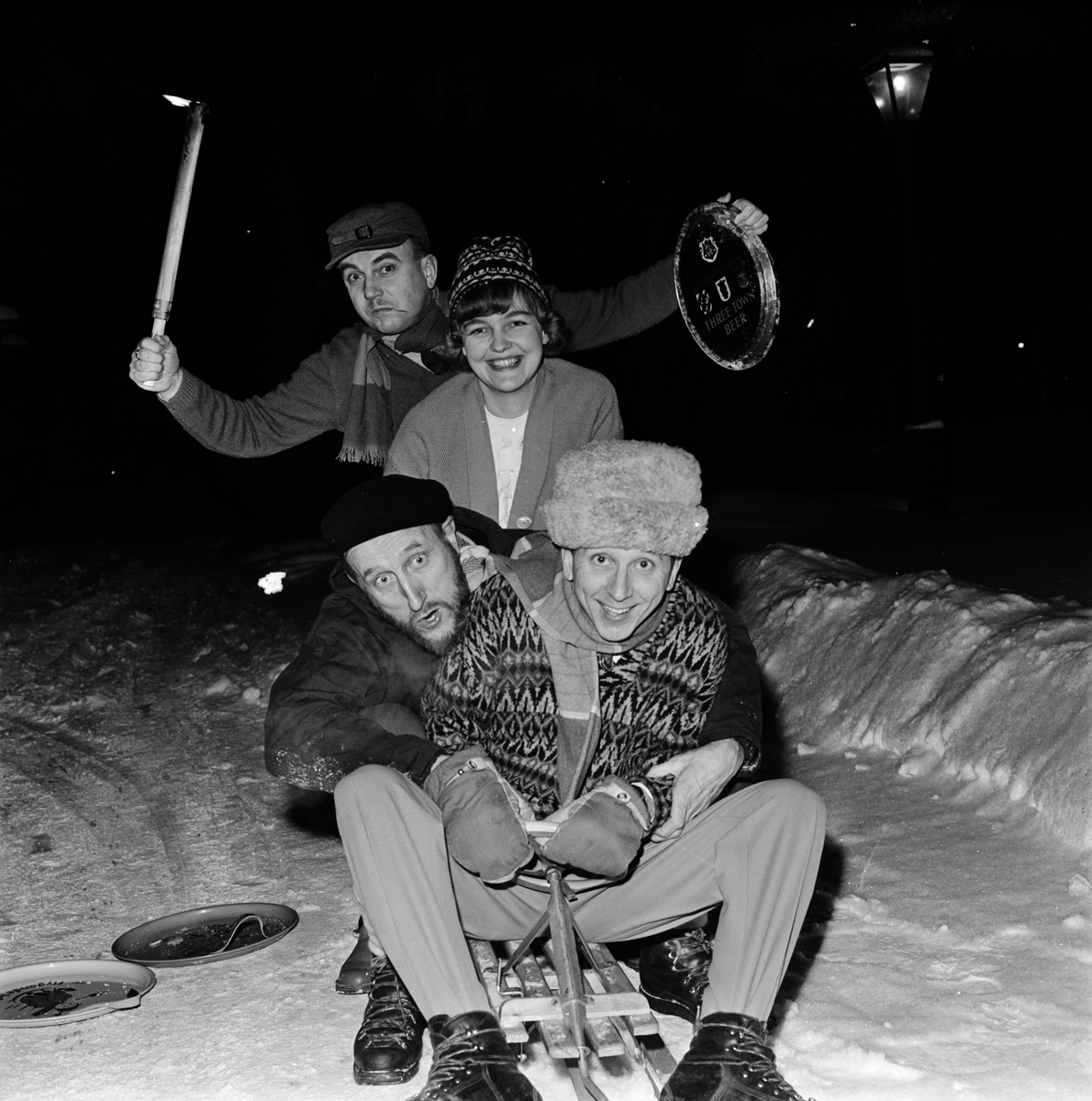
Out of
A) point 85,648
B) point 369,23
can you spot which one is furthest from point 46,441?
point 85,648

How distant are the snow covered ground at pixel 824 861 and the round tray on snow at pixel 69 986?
0.08 meters

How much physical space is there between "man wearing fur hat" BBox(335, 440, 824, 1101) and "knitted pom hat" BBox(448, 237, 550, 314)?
96 cm

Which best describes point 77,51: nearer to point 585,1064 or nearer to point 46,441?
point 46,441

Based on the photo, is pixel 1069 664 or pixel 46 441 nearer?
pixel 1069 664

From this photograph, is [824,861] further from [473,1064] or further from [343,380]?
[343,380]

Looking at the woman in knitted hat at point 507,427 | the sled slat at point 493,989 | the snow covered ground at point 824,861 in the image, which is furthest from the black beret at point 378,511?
the snow covered ground at point 824,861

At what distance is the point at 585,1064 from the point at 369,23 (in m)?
11.3

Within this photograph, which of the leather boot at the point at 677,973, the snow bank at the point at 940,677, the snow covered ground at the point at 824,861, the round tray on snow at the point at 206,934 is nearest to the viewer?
the snow covered ground at the point at 824,861

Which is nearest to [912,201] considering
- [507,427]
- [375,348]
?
[375,348]

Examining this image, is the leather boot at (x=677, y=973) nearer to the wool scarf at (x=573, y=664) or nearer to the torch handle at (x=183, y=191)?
the wool scarf at (x=573, y=664)

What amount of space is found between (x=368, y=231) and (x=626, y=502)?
65.6 inches

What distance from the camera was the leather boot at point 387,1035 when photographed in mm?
2832

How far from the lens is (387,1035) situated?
289 centimetres

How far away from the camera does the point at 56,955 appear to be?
3824mm
